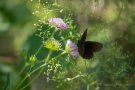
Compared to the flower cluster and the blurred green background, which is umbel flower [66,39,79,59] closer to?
the flower cluster

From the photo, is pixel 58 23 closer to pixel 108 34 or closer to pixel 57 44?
pixel 57 44

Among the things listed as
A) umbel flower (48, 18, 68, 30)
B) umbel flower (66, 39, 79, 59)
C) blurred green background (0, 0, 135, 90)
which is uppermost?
umbel flower (48, 18, 68, 30)

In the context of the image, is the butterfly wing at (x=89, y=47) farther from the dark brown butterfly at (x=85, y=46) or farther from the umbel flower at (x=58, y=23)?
the umbel flower at (x=58, y=23)

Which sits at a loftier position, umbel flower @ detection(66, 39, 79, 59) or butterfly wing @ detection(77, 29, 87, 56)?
A: umbel flower @ detection(66, 39, 79, 59)

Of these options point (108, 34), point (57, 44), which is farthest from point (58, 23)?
point (108, 34)

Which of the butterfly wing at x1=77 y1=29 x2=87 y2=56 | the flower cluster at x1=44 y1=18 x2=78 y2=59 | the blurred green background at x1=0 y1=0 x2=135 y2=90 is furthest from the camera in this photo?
the blurred green background at x1=0 y1=0 x2=135 y2=90

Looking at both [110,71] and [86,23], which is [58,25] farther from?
[110,71]

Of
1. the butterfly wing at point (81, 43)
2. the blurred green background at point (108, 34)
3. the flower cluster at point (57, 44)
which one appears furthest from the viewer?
the blurred green background at point (108, 34)

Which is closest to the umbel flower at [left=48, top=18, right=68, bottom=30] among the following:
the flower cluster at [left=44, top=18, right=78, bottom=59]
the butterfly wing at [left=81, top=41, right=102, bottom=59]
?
the flower cluster at [left=44, top=18, right=78, bottom=59]

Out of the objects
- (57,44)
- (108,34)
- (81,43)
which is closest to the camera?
(57,44)

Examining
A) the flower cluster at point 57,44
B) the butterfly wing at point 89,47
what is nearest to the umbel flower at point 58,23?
the flower cluster at point 57,44

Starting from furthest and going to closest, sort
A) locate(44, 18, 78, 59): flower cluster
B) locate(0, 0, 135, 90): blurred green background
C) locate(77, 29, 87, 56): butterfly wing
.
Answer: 1. locate(0, 0, 135, 90): blurred green background
2. locate(77, 29, 87, 56): butterfly wing
3. locate(44, 18, 78, 59): flower cluster
